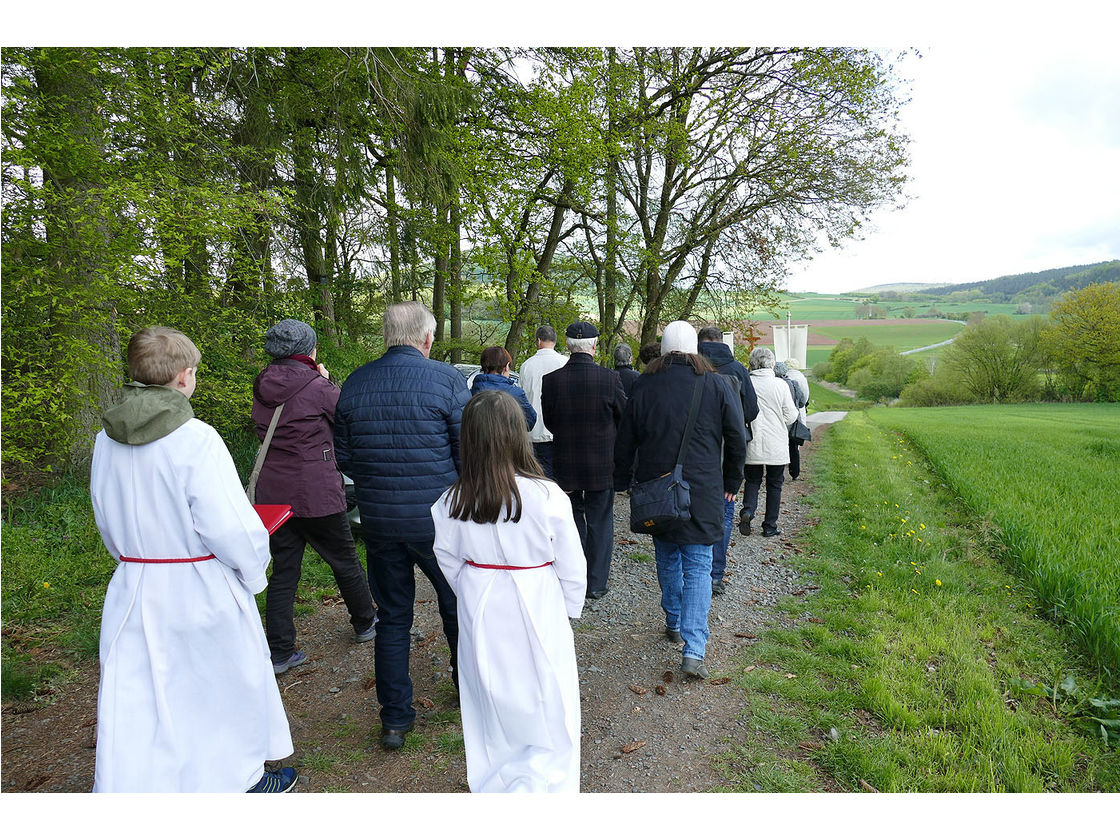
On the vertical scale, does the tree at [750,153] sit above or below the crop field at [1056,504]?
above

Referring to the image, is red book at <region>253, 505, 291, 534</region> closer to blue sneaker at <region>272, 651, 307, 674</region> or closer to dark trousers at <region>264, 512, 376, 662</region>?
dark trousers at <region>264, 512, 376, 662</region>

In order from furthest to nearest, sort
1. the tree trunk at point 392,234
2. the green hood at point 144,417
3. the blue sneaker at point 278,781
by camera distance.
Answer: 1. the tree trunk at point 392,234
2. the blue sneaker at point 278,781
3. the green hood at point 144,417

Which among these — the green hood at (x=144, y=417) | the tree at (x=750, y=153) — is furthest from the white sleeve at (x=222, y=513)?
the tree at (x=750, y=153)

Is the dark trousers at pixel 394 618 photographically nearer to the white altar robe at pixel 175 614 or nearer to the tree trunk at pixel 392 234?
the white altar robe at pixel 175 614

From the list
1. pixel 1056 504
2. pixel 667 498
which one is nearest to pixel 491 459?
pixel 667 498

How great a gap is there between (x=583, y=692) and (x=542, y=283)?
899 cm

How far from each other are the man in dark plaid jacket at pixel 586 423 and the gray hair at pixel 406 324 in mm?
1974

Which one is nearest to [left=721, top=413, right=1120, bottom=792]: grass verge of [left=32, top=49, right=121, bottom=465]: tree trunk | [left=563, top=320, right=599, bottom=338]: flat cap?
[left=563, top=320, right=599, bottom=338]: flat cap

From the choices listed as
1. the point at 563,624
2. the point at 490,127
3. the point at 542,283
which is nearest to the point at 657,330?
the point at 542,283

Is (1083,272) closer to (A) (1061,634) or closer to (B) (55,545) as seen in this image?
(A) (1061,634)

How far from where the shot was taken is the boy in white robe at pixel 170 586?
7.91ft

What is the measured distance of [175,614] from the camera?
2.51m

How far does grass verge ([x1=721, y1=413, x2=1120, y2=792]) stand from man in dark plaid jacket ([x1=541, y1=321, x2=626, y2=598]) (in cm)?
160

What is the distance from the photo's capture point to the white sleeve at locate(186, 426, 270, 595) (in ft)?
7.98
